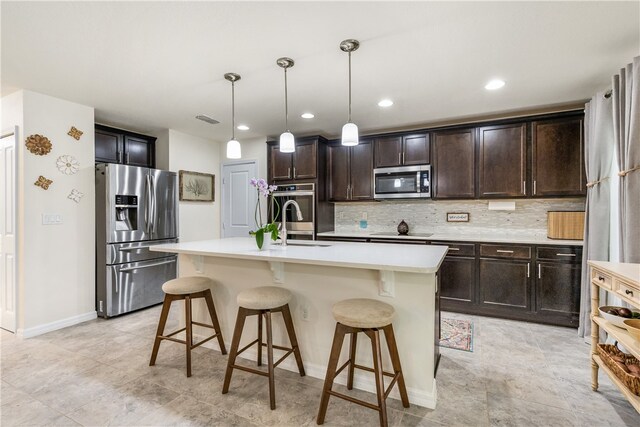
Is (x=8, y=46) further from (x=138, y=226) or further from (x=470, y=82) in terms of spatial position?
(x=470, y=82)

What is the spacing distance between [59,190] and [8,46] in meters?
1.54

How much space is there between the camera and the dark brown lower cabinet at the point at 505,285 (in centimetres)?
334

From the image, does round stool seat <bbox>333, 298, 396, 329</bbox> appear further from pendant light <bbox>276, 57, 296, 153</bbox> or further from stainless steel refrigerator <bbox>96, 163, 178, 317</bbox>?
stainless steel refrigerator <bbox>96, 163, 178, 317</bbox>

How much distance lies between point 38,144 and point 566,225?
5.59 metres

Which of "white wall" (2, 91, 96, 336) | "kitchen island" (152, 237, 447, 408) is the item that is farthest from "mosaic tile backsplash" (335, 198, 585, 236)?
"white wall" (2, 91, 96, 336)

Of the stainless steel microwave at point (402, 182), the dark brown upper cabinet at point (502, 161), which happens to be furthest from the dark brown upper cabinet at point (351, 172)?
the dark brown upper cabinet at point (502, 161)

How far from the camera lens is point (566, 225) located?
338 centimetres

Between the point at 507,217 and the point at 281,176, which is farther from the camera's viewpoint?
the point at 281,176

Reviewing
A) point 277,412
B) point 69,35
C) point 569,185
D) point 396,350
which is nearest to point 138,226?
point 69,35

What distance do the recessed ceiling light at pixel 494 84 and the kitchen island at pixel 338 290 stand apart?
165 centimetres

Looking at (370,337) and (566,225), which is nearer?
(370,337)

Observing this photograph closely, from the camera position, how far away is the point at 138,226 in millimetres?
3818

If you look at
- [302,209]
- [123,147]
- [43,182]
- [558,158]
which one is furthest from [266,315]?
[123,147]

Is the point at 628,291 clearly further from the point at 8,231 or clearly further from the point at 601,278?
the point at 8,231
